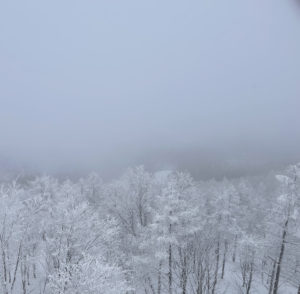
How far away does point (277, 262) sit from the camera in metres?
18.3

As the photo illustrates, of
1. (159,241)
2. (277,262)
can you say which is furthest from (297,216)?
(159,241)

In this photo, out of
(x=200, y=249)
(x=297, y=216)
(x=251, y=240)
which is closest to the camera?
(x=200, y=249)

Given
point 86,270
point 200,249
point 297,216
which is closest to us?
point 86,270

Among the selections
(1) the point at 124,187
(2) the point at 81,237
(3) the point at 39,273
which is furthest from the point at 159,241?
(3) the point at 39,273

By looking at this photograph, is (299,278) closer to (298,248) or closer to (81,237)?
(298,248)

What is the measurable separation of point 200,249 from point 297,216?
7.16 m

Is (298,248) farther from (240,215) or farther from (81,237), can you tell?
(240,215)

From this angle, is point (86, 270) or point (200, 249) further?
point (200, 249)

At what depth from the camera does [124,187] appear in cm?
3234

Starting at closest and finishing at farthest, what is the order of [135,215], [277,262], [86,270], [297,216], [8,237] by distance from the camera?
[86,270] < [8,237] < [297,216] < [277,262] < [135,215]

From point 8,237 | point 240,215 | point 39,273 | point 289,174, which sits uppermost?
point 289,174

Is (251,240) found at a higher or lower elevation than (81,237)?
lower

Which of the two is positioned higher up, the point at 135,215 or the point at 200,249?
the point at 200,249

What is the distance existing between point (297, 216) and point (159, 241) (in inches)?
374
